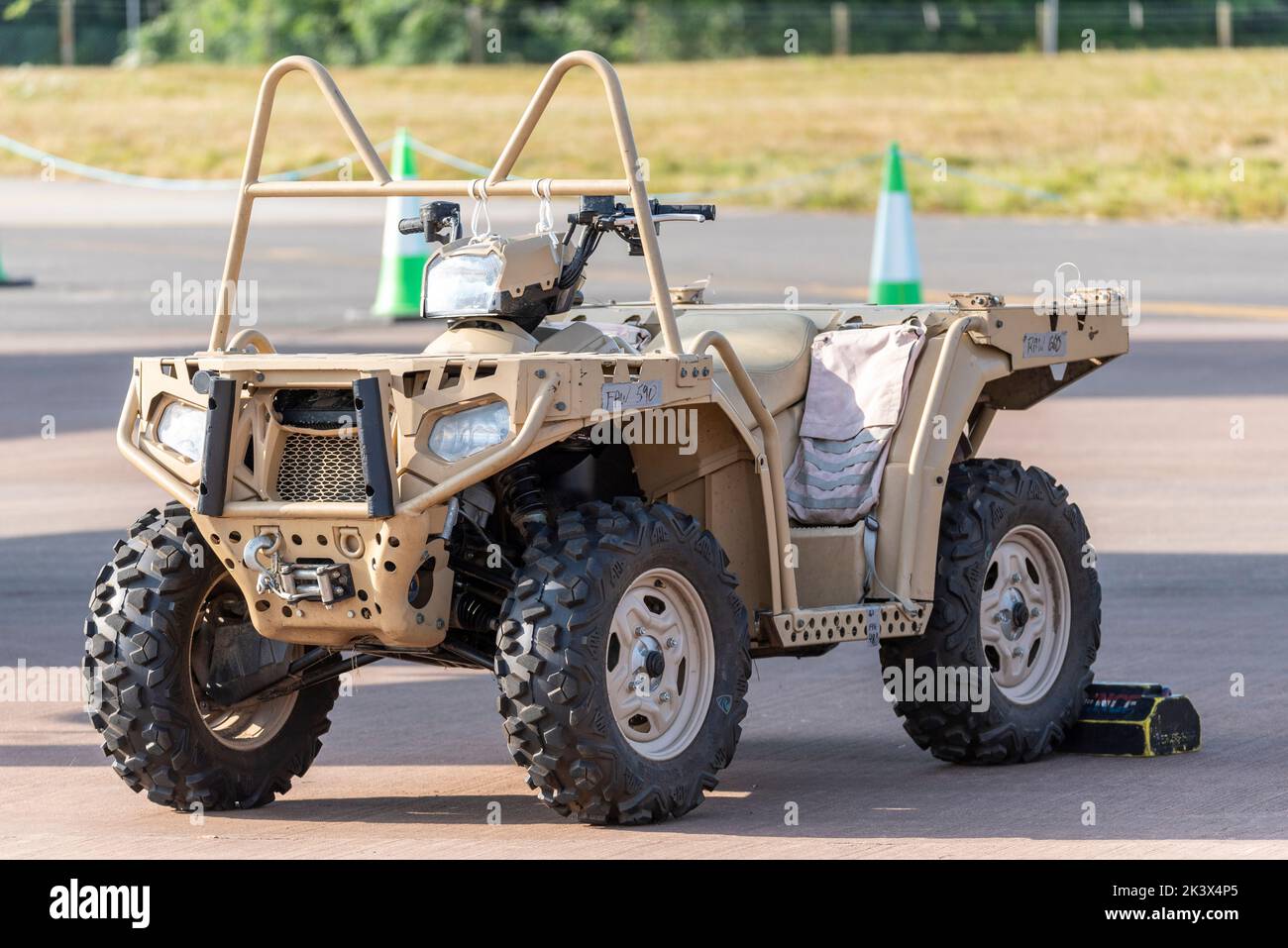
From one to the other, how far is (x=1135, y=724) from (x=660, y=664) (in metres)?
1.87

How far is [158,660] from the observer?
6.74m

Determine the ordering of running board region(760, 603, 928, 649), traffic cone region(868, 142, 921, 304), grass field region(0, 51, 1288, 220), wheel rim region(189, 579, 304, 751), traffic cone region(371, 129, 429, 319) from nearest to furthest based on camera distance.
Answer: wheel rim region(189, 579, 304, 751)
running board region(760, 603, 928, 649)
traffic cone region(868, 142, 921, 304)
traffic cone region(371, 129, 429, 319)
grass field region(0, 51, 1288, 220)

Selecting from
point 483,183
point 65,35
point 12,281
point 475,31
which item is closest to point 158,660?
point 483,183

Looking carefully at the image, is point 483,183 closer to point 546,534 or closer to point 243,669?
point 546,534

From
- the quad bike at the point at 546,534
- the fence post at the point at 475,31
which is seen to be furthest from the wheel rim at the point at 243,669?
the fence post at the point at 475,31

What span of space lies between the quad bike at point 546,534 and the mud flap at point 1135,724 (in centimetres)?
9

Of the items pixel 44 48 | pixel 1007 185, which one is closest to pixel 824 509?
pixel 1007 185

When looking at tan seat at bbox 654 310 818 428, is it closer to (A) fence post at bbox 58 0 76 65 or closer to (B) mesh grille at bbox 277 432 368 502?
(B) mesh grille at bbox 277 432 368 502

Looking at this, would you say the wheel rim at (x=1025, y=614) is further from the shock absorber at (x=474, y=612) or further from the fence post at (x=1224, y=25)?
the fence post at (x=1224, y=25)

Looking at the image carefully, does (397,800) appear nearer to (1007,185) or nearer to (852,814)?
(852,814)

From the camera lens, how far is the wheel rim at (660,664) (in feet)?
21.6

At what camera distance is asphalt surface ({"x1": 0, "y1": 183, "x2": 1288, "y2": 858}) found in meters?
6.64

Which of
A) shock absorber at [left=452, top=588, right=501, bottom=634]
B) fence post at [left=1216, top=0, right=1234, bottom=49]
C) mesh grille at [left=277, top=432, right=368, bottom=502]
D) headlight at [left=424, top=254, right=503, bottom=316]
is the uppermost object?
fence post at [left=1216, top=0, right=1234, bottom=49]

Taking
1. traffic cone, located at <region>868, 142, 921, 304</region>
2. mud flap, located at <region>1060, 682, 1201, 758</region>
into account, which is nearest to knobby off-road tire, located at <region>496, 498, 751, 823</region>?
mud flap, located at <region>1060, 682, 1201, 758</region>
